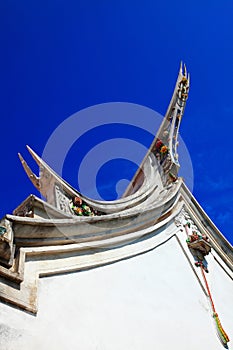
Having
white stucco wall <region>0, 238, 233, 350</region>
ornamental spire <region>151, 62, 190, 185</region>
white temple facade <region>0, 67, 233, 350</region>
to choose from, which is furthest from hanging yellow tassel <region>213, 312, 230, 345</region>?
ornamental spire <region>151, 62, 190, 185</region>

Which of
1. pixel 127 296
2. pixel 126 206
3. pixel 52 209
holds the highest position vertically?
pixel 126 206

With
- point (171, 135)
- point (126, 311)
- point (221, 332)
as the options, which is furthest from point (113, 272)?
point (171, 135)

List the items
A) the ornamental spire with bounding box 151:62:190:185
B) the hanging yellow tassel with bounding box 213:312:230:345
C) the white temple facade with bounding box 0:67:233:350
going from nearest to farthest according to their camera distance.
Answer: the white temple facade with bounding box 0:67:233:350, the hanging yellow tassel with bounding box 213:312:230:345, the ornamental spire with bounding box 151:62:190:185

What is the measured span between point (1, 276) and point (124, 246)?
7.57 feet

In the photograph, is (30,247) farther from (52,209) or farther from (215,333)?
(215,333)

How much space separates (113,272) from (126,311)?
1.83 feet

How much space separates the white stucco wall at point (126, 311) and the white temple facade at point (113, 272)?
0.5 inches

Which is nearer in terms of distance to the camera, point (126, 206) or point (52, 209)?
point (52, 209)

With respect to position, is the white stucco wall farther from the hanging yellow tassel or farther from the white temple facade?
the hanging yellow tassel

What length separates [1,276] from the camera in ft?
16.1

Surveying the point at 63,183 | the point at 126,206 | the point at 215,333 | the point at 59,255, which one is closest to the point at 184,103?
the point at 126,206

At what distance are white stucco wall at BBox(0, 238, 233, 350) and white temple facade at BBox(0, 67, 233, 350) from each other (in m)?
0.01

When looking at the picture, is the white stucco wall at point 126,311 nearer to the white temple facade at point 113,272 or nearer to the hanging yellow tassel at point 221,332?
the white temple facade at point 113,272

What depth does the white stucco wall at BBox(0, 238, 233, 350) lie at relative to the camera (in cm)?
488
